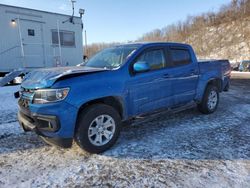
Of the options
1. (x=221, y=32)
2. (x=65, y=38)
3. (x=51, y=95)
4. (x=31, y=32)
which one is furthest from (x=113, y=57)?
(x=221, y=32)

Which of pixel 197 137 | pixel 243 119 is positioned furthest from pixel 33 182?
pixel 243 119

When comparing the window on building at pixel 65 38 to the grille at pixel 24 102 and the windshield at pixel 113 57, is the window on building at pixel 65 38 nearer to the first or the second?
the windshield at pixel 113 57

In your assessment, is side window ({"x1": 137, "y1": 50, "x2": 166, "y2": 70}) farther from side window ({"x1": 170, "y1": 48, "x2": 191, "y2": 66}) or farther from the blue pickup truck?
side window ({"x1": 170, "y1": 48, "x2": 191, "y2": 66})

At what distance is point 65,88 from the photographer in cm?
332

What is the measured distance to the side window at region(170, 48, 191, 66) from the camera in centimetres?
502

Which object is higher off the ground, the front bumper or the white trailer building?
the white trailer building

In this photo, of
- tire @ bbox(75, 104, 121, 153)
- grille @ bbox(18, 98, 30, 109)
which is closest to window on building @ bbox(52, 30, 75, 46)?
grille @ bbox(18, 98, 30, 109)

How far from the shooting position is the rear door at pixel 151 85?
412cm

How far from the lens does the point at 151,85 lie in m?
4.33

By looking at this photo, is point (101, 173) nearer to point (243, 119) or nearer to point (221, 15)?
point (243, 119)

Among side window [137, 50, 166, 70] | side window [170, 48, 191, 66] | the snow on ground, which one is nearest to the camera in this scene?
the snow on ground

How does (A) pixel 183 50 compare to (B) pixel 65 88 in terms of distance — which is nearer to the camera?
(B) pixel 65 88

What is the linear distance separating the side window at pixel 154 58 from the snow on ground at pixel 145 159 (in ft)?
4.53

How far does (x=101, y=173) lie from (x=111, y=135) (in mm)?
851
